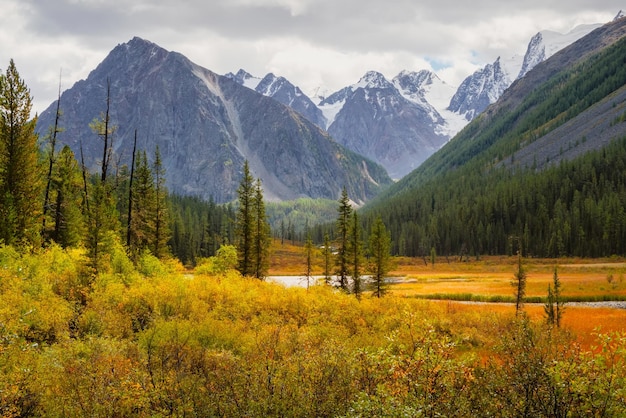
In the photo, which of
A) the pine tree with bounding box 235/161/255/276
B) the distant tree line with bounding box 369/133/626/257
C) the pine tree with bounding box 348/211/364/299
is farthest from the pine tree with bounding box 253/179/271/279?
the distant tree line with bounding box 369/133/626/257

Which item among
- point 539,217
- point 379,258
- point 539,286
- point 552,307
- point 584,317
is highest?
point 539,217

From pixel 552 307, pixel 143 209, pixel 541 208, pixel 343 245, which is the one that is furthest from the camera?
pixel 541 208

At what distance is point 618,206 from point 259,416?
12272 centimetres

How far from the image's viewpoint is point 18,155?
32.0 meters

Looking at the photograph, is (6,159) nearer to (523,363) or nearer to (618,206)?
(523,363)

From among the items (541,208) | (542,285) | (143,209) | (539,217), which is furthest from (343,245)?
(541,208)

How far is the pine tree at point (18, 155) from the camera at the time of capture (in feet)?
103

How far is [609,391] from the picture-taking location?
418 inches

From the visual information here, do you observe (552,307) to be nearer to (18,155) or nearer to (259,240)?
(259,240)

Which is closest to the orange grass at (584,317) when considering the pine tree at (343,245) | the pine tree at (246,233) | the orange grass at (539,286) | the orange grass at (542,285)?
the orange grass at (539,286)

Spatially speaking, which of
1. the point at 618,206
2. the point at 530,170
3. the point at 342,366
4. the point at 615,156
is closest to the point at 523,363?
the point at 342,366

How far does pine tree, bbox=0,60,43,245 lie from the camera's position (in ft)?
103

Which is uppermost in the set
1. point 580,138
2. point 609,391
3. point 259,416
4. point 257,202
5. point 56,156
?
point 580,138

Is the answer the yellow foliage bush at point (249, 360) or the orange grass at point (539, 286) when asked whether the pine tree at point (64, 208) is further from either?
the orange grass at point (539, 286)
